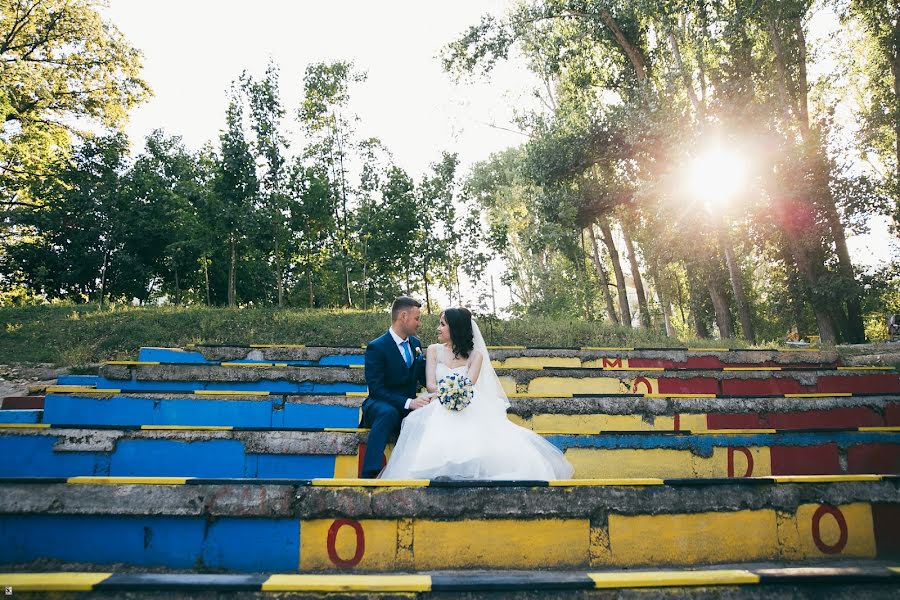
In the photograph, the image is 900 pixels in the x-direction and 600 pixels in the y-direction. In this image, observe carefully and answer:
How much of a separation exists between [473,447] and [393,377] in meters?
1.25

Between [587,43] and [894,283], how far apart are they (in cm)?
1363

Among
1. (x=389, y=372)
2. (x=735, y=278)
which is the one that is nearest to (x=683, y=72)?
(x=735, y=278)

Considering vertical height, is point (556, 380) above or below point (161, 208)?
below

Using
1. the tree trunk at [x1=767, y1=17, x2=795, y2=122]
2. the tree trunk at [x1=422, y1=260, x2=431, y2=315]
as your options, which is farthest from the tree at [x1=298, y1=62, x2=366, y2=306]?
the tree trunk at [x1=767, y1=17, x2=795, y2=122]

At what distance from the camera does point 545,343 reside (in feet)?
45.8

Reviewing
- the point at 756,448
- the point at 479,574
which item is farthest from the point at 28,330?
the point at 756,448

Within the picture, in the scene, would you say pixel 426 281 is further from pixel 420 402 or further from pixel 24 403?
pixel 420 402

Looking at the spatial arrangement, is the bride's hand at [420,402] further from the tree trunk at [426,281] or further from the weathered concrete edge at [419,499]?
the tree trunk at [426,281]

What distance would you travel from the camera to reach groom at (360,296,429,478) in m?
4.41

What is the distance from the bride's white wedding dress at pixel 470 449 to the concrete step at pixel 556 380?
9.35ft

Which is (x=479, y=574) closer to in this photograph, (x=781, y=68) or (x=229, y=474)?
(x=229, y=474)

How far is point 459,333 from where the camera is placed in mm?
5090

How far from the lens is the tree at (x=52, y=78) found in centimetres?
2198

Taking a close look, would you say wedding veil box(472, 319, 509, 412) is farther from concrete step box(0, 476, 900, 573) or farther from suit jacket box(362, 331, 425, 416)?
concrete step box(0, 476, 900, 573)
